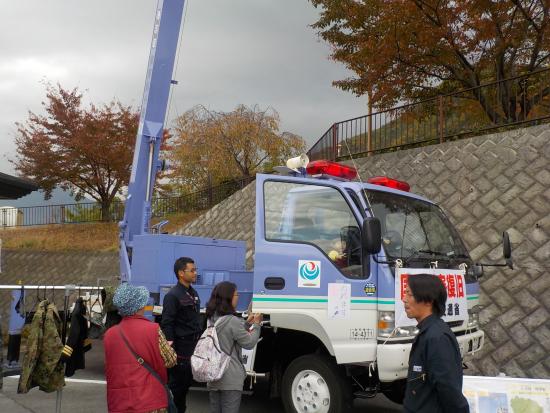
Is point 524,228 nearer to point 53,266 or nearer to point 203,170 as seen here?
point 53,266

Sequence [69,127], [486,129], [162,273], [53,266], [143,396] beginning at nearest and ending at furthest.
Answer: [143,396] → [162,273] → [486,129] → [53,266] → [69,127]

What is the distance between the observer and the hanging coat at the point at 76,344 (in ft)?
17.4

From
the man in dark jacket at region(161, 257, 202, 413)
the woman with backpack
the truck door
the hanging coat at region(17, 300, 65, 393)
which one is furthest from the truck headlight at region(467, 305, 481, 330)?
the hanging coat at region(17, 300, 65, 393)

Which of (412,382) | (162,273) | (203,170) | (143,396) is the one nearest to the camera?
(412,382)

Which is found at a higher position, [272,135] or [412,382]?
[272,135]

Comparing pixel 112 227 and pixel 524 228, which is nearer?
pixel 524 228

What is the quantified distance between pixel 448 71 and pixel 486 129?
3662mm

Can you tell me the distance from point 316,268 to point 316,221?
0.50m

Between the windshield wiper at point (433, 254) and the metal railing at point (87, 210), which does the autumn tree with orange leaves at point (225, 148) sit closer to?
the metal railing at point (87, 210)

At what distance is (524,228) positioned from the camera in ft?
32.2

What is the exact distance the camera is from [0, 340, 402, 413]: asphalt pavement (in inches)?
270

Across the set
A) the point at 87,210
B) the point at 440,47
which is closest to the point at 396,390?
the point at 440,47

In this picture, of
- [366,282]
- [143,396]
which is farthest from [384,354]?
[143,396]

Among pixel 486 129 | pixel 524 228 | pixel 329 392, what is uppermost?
pixel 486 129
